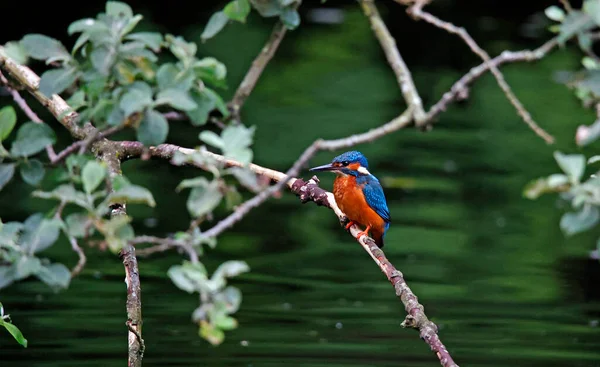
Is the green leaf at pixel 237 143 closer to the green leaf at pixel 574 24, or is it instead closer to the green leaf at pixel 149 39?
the green leaf at pixel 149 39

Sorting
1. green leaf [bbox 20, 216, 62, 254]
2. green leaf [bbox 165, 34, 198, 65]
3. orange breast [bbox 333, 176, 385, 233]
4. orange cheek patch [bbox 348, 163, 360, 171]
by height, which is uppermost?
orange cheek patch [bbox 348, 163, 360, 171]

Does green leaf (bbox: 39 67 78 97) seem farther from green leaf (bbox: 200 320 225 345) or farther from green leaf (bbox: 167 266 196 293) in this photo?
green leaf (bbox: 200 320 225 345)

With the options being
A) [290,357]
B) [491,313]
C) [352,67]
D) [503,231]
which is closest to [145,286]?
[290,357]

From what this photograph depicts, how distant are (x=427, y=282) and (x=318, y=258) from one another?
3.41 feet

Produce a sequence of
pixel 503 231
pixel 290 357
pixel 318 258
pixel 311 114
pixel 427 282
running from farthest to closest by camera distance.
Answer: pixel 311 114 → pixel 503 231 → pixel 318 258 → pixel 427 282 → pixel 290 357

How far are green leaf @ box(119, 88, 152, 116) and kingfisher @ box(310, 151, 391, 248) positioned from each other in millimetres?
2726

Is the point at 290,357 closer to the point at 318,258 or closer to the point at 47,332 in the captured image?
the point at 47,332

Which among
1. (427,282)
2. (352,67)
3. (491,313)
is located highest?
(352,67)

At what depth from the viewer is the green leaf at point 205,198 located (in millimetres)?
2227

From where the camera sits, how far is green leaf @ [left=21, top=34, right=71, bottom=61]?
252cm

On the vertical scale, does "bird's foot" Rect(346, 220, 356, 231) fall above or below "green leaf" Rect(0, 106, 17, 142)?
above

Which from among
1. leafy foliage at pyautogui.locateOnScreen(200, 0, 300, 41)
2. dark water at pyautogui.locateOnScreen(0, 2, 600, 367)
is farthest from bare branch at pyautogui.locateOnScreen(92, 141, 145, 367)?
dark water at pyautogui.locateOnScreen(0, 2, 600, 367)

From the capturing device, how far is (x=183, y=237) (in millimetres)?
2273

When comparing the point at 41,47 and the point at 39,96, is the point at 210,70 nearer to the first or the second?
the point at 41,47
